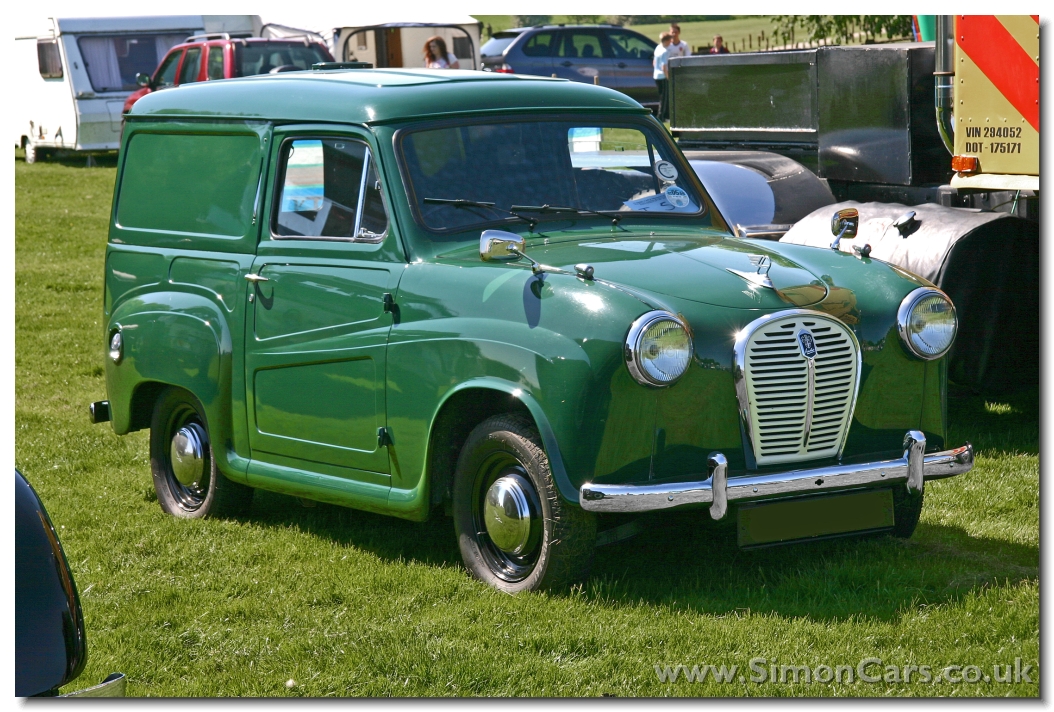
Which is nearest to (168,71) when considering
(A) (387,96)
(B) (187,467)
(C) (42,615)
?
(B) (187,467)

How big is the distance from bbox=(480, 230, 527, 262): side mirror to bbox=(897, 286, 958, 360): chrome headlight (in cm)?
143

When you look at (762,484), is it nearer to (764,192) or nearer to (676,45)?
(764,192)

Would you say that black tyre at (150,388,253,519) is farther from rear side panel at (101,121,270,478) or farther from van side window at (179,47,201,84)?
van side window at (179,47,201,84)

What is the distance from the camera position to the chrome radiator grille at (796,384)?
4578 mm

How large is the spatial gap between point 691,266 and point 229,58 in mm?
15388

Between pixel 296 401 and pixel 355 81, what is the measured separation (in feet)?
4.58

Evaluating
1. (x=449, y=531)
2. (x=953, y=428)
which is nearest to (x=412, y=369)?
(x=449, y=531)

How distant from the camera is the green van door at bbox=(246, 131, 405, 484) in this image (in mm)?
5203

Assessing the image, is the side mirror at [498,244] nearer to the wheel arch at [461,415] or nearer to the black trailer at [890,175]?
the wheel arch at [461,415]

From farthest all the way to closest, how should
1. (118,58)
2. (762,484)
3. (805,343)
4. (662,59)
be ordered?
1. (118,58)
2. (662,59)
3. (805,343)
4. (762,484)

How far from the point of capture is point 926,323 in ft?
16.1

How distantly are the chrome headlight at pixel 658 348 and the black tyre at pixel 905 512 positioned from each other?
1470 millimetres

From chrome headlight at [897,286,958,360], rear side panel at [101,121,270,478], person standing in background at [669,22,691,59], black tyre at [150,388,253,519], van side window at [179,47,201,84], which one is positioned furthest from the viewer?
van side window at [179,47,201,84]

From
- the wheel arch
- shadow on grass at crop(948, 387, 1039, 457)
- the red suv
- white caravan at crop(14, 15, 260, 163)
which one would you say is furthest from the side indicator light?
white caravan at crop(14, 15, 260, 163)
